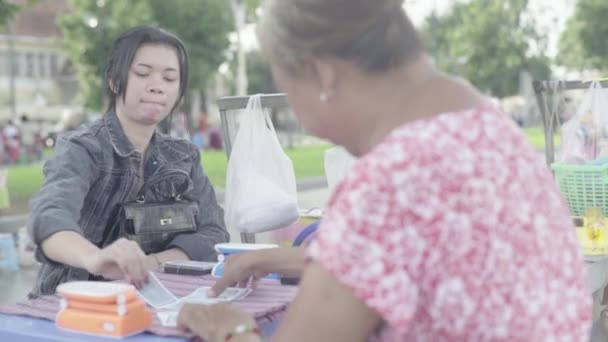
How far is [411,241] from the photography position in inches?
48.9

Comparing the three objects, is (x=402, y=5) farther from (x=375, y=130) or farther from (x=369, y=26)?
(x=375, y=130)

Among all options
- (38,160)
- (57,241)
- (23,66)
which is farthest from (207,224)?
(23,66)

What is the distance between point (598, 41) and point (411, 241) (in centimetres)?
3758

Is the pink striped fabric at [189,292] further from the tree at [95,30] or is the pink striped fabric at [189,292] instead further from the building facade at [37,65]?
the building facade at [37,65]

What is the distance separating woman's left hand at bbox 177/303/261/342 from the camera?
5.40 ft

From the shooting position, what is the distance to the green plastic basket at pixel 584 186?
4.03 m

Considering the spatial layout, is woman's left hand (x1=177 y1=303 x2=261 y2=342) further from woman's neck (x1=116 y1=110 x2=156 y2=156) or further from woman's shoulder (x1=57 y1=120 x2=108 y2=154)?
woman's neck (x1=116 y1=110 x2=156 y2=156)

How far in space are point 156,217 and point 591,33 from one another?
3644 centimetres

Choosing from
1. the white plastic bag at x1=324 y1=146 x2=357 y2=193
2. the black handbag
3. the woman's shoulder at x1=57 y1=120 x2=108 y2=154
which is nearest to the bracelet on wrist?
the black handbag

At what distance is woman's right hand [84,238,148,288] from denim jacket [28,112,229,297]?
0.39m

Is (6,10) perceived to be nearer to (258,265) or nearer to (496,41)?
(258,265)

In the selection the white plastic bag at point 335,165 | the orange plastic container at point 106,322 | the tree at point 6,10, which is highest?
the tree at point 6,10

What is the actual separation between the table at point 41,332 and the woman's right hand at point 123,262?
21cm

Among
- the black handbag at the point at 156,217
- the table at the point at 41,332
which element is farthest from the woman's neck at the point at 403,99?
the black handbag at the point at 156,217
